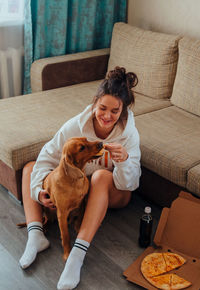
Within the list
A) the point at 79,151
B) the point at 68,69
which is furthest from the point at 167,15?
the point at 79,151

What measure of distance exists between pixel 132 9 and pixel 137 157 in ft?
6.01

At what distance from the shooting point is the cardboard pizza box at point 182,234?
186 centimetres

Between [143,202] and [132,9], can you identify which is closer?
[143,202]

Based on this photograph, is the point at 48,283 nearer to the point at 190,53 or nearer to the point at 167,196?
the point at 167,196

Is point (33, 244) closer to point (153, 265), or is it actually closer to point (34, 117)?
point (153, 265)

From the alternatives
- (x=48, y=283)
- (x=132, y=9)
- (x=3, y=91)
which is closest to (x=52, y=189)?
(x=48, y=283)

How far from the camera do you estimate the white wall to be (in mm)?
2900

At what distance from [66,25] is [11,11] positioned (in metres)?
0.45

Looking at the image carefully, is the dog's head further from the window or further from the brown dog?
the window

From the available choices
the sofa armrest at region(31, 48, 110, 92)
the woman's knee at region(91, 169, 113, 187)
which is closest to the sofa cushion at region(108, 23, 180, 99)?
the sofa armrest at region(31, 48, 110, 92)

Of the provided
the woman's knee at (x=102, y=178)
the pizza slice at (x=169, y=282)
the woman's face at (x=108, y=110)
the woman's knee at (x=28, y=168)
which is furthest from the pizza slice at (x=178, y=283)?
the woman's knee at (x=28, y=168)

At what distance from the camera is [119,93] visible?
1850mm

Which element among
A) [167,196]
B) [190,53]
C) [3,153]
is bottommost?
[167,196]

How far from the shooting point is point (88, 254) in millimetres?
1954
